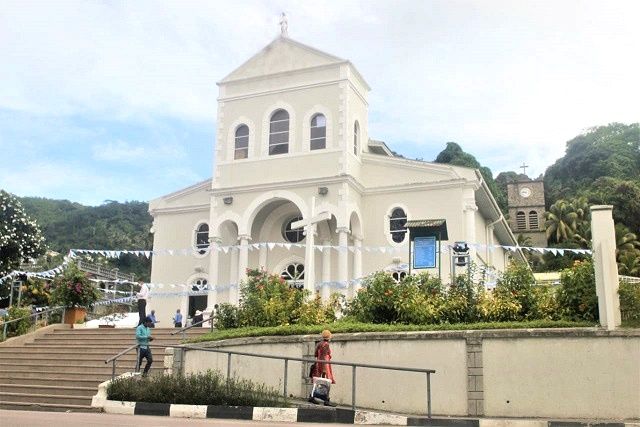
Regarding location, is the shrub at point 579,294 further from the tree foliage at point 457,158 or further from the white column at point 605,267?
the tree foliage at point 457,158

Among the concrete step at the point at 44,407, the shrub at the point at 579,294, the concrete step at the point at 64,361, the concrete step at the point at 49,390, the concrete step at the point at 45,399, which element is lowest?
the concrete step at the point at 44,407

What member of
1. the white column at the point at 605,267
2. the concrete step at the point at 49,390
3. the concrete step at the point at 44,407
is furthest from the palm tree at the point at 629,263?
the concrete step at the point at 44,407

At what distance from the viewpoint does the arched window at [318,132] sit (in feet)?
85.4

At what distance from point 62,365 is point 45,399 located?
2691mm

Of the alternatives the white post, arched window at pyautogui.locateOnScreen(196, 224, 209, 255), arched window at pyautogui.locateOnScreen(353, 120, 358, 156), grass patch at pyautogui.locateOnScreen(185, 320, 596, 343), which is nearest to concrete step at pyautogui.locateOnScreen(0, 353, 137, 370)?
grass patch at pyautogui.locateOnScreen(185, 320, 596, 343)

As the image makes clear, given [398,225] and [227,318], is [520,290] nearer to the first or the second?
[227,318]

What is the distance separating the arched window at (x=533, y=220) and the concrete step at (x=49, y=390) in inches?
2380

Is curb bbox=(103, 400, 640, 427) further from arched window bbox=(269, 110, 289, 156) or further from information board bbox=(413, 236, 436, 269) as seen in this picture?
arched window bbox=(269, 110, 289, 156)

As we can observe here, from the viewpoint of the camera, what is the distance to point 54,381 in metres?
15.1

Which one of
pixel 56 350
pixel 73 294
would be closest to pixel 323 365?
pixel 56 350

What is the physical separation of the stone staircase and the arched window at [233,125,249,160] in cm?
934

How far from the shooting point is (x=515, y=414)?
39.4 feet

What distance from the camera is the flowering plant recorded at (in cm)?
2234

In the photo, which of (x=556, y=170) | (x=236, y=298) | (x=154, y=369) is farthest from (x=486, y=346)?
(x=556, y=170)
